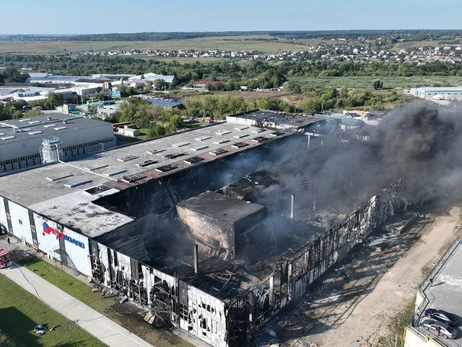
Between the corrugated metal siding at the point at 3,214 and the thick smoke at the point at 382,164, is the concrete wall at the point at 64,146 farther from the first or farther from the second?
the thick smoke at the point at 382,164

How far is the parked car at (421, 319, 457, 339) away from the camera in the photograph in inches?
627

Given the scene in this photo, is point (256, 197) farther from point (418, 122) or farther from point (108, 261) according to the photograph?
point (418, 122)

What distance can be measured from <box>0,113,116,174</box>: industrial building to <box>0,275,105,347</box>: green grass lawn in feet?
51.7

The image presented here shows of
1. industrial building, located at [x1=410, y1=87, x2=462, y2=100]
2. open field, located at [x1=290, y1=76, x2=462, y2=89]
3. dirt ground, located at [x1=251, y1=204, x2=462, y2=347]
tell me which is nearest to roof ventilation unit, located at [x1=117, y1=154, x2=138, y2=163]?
dirt ground, located at [x1=251, y1=204, x2=462, y2=347]

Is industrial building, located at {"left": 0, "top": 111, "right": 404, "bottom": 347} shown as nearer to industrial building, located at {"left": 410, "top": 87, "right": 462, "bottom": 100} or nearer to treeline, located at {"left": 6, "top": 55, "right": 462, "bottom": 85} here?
industrial building, located at {"left": 410, "top": 87, "right": 462, "bottom": 100}

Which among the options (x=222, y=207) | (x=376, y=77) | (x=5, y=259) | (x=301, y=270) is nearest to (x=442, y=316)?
(x=301, y=270)

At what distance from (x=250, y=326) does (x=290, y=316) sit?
8.16ft

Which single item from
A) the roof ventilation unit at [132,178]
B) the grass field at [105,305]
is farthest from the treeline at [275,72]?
the grass field at [105,305]

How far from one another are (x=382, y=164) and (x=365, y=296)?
17.3 metres

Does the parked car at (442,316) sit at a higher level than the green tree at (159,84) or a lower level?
lower

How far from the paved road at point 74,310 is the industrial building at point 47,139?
13.8m

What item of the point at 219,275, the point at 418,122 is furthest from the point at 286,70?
the point at 219,275

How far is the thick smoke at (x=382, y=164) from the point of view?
108 feet

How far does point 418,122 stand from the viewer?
1447 inches
